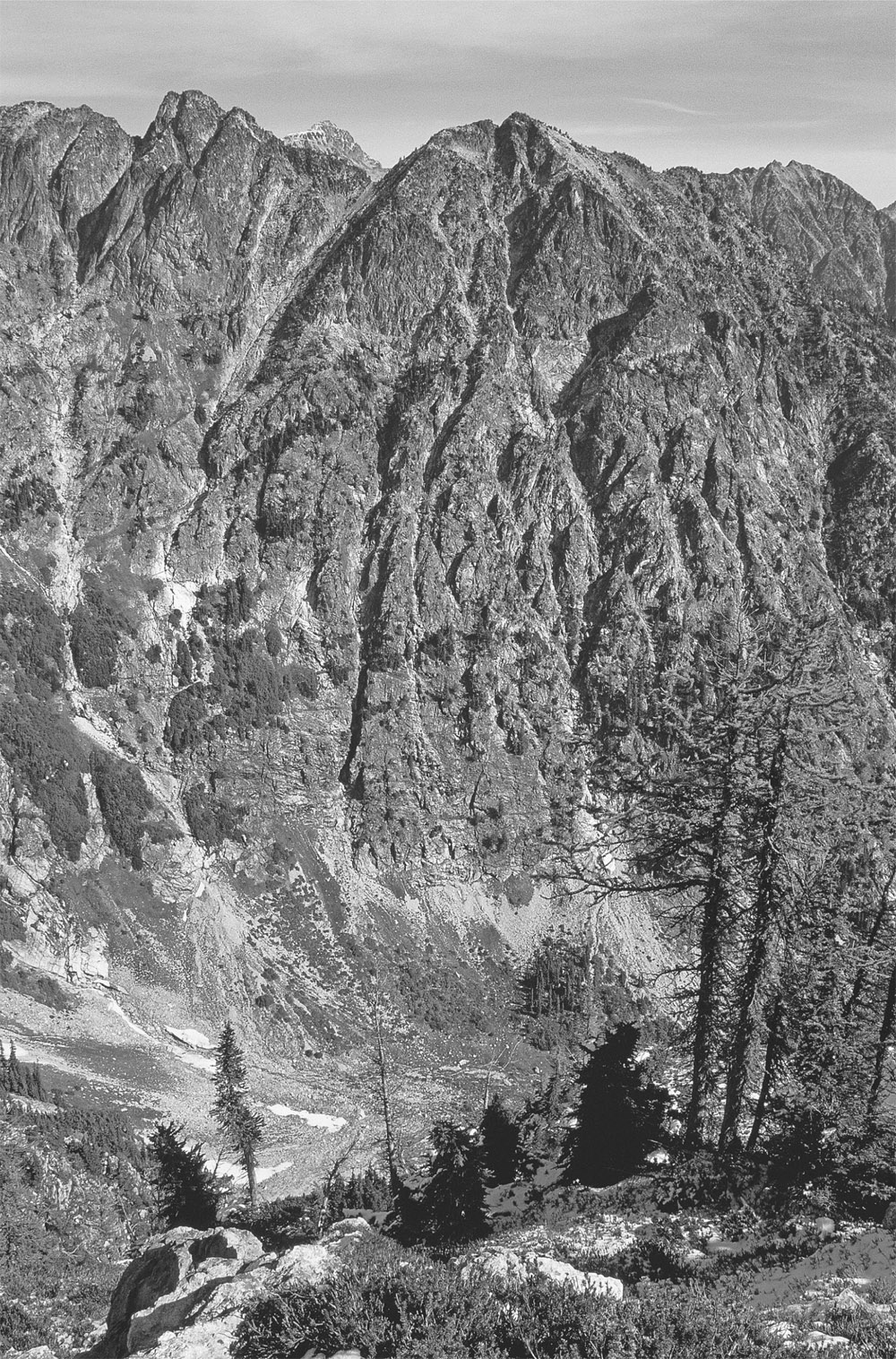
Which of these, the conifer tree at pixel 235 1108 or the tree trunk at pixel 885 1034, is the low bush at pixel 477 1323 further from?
the conifer tree at pixel 235 1108

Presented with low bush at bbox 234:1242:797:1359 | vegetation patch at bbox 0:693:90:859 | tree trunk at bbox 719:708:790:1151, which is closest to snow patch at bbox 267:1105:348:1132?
vegetation patch at bbox 0:693:90:859

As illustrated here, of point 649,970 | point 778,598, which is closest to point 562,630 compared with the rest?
point 778,598

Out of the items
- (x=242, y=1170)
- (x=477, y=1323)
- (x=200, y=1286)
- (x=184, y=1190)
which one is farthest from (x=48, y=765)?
(x=477, y=1323)

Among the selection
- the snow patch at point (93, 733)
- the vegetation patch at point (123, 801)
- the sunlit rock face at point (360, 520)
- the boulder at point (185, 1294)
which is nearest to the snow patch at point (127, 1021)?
the sunlit rock face at point (360, 520)

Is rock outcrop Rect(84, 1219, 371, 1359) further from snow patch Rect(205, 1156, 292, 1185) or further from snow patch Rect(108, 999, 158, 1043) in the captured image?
snow patch Rect(108, 999, 158, 1043)

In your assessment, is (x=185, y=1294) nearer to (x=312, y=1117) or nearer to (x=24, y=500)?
(x=312, y=1117)

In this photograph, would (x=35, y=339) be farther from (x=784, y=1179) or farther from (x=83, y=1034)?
(x=784, y=1179)
